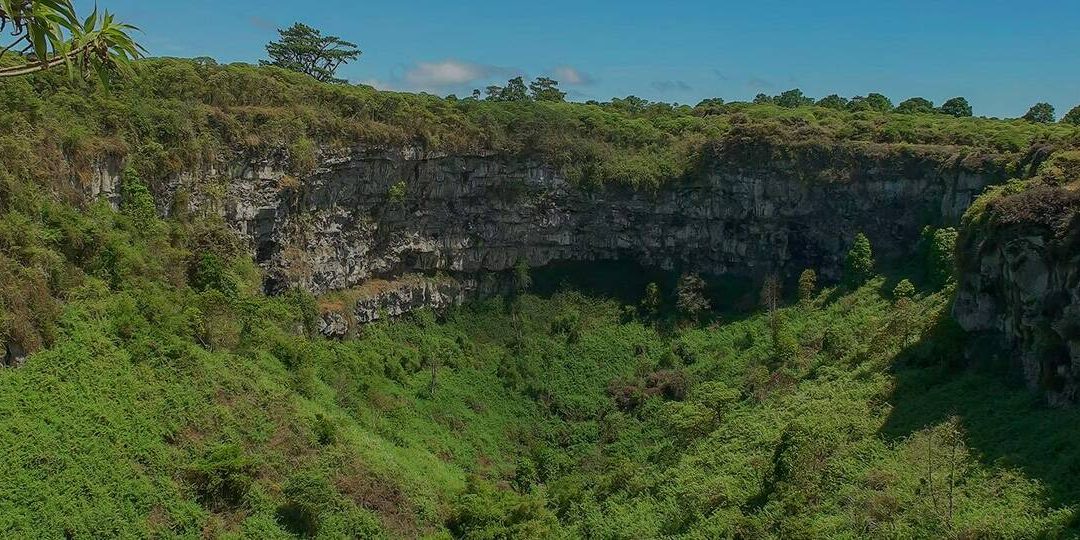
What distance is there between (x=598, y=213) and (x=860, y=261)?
16384mm

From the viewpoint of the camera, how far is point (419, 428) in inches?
1475

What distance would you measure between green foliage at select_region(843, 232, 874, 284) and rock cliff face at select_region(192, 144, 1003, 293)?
9.81ft

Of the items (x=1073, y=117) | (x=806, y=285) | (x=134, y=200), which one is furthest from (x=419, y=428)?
(x=1073, y=117)

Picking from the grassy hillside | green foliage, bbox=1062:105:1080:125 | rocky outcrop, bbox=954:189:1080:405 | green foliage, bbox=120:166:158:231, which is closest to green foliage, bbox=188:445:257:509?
the grassy hillside

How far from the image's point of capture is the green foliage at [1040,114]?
60031mm

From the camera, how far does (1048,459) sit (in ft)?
64.7

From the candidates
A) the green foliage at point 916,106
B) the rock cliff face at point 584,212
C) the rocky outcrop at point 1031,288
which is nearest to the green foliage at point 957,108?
the green foliage at point 916,106

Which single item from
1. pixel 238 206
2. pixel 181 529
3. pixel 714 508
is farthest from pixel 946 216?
pixel 181 529

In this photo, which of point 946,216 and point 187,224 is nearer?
point 187,224

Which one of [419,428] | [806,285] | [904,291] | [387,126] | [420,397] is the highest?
[387,126]

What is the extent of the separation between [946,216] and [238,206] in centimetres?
3748

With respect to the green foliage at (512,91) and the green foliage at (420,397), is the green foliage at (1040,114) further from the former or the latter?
the green foliage at (512,91)

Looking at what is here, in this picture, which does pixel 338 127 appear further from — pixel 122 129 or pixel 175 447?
pixel 175 447

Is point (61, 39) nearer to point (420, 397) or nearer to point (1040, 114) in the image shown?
point (420, 397)
